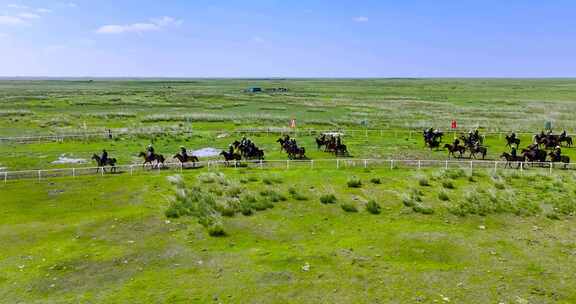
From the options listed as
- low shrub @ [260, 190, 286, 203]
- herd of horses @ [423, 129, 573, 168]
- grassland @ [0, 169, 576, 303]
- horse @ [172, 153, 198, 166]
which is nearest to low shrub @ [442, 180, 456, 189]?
grassland @ [0, 169, 576, 303]

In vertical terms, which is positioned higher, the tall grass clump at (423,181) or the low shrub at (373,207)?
the tall grass clump at (423,181)

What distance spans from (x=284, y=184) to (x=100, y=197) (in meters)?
9.90

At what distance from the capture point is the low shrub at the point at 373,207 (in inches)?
776

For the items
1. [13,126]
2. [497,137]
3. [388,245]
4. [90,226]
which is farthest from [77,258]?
[13,126]

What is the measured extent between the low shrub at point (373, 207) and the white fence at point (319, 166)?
30.4 ft

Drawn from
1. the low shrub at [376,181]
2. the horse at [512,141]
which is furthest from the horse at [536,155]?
the low shrub at [376,181]

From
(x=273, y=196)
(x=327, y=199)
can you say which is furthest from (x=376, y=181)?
(x=273, y=196)

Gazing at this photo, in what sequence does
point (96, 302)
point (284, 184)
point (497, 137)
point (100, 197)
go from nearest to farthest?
point (96, 302) → point (100, 197) → point (284, 184) → point (497, 137)

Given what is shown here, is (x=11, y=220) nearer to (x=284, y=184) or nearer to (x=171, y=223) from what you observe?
(x=171, y=223)

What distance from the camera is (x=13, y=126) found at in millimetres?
53344

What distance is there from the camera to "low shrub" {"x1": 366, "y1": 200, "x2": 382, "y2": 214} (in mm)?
19703

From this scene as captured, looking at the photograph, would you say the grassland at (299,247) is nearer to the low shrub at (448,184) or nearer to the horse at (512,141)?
the low shrub at (448,184)

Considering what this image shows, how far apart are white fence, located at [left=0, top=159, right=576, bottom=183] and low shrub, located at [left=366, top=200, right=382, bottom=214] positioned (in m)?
9.27

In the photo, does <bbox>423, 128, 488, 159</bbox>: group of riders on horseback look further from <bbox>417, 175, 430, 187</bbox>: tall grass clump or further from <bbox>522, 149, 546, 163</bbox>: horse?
<bbox>417, 175, 430, 187</bbox>: tall grass clump
